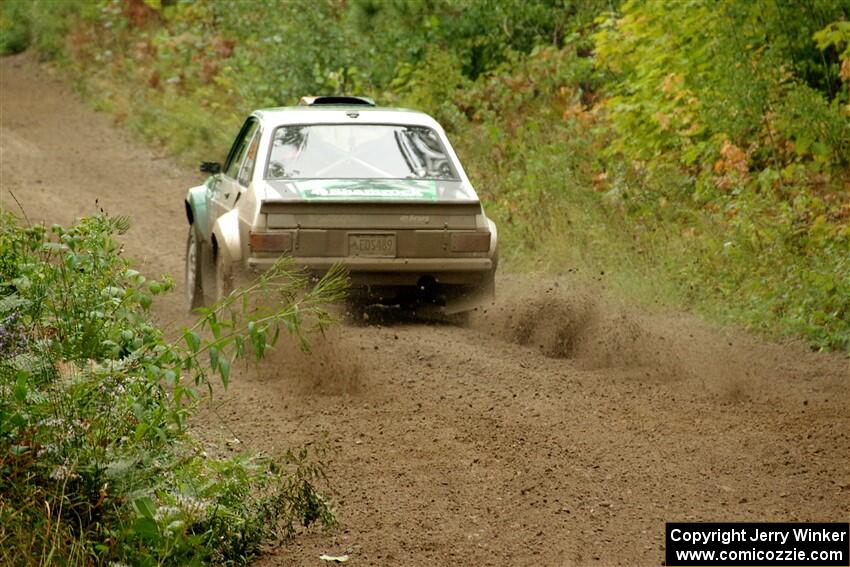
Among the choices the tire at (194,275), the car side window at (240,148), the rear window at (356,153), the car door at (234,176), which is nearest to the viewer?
the rear window at (356,153)

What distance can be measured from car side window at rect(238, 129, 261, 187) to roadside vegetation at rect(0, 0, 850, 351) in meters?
3.39

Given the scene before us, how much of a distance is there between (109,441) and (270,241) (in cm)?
464

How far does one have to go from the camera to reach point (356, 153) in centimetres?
1083

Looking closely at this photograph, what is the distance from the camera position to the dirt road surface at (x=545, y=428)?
586cm

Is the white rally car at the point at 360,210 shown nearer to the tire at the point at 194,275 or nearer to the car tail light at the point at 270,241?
the car tail light at the point at 270,241

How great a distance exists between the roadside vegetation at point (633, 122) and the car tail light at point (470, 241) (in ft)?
6.98

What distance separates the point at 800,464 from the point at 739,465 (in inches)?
12.0

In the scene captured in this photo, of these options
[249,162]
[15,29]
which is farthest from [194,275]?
[15,29]

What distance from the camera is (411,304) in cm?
1079

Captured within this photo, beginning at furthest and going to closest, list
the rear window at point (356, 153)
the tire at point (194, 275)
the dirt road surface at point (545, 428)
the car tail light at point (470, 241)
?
the tire at point (194, 275)
the rear window at point (356, 153)
the car tail light at point (470, 241)
the dirt road surface at point (545, 428)

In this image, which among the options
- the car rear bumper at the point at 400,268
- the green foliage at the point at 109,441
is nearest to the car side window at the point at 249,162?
the car rear bumper at the point at 400,268

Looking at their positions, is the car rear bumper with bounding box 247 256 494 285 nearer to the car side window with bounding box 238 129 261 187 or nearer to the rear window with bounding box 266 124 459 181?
the rear window with bounding box 266 124 459 181

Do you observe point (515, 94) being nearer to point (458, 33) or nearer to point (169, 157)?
point (458, 33)

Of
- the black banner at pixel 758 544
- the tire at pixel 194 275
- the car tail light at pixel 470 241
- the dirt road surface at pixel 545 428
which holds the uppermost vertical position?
the car tail light at pixel 470 241
